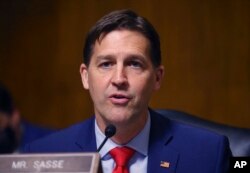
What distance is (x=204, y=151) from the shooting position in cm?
160

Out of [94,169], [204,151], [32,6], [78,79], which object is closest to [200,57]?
[78,79]

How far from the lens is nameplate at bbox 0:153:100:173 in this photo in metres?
1.09

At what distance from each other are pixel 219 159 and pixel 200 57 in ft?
4.30

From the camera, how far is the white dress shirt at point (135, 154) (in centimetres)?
149

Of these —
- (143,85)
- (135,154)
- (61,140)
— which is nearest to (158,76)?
(143,85)

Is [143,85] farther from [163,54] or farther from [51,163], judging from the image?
[163,54]

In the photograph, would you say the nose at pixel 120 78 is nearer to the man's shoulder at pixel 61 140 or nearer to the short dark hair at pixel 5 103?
the man's shoulder at pixel 61 140

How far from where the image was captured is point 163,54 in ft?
9.39

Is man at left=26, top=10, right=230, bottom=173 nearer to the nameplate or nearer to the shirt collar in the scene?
the shirt collar

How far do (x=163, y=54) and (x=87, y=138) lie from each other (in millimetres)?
1323

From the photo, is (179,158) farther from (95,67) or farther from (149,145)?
(95,67)

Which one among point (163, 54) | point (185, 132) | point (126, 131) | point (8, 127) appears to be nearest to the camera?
point (126, 131)

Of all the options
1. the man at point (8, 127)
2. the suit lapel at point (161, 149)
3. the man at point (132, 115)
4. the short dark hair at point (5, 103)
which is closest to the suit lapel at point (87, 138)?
the man at point (132, 115)

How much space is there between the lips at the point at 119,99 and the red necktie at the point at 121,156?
144mm
